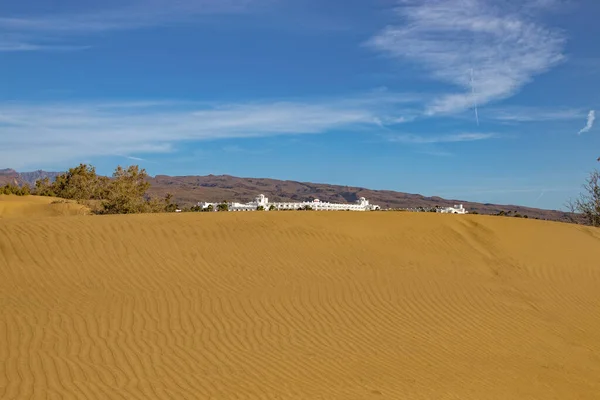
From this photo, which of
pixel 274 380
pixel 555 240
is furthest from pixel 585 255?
pixel 274 380

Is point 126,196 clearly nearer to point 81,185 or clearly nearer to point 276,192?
point 81,185

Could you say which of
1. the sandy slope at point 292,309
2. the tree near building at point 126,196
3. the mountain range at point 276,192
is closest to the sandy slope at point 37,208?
the tree near building at point 126,196

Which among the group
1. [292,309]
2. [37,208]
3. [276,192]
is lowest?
[292,309]

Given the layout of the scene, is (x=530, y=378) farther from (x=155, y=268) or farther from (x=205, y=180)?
(x=205, y=180)

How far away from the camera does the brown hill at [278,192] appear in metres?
124

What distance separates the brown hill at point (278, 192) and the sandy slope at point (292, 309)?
327 ft

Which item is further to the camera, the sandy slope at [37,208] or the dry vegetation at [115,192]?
the sandy slope at [37,208]

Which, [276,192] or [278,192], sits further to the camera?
[278,192]

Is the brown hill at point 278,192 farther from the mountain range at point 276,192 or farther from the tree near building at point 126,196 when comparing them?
the tree near building at point 126,196

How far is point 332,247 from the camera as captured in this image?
51.4 feet

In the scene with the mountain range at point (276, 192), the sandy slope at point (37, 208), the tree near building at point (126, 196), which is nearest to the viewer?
Answer: the tree near building at point (126, 196)

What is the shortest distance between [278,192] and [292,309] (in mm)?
136106

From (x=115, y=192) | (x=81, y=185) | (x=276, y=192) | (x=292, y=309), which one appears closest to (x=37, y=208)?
(x=81, y=185)

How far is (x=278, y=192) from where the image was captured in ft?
483
